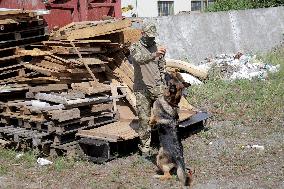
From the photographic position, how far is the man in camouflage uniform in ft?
29.3

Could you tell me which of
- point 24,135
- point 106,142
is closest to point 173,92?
point 106,142

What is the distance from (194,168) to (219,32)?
10043 mm

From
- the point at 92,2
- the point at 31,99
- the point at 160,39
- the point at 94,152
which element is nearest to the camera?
the point at 94,152

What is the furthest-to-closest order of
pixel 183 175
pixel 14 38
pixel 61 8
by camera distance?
1. pixel 61 8
2. pixel 14 38
3. pixel 183 175

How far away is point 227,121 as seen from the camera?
36.5 feet

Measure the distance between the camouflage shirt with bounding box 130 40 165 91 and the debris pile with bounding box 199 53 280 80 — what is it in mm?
5927

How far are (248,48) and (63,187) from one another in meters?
11.9

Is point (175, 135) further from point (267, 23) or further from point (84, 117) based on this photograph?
point (267, 23)

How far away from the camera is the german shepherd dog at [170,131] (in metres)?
7.70

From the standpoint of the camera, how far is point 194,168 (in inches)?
332

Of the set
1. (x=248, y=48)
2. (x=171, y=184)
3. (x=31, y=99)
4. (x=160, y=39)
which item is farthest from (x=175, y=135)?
(x=248, y=48)

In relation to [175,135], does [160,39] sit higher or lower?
higher

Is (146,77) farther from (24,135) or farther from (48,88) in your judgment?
(24,135)

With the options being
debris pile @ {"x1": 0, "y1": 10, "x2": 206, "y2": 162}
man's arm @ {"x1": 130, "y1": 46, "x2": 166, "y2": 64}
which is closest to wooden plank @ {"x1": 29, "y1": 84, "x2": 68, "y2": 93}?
debris pile @ {"x1": 0, "y1": 10, "x2": 206, "y2": 162}
